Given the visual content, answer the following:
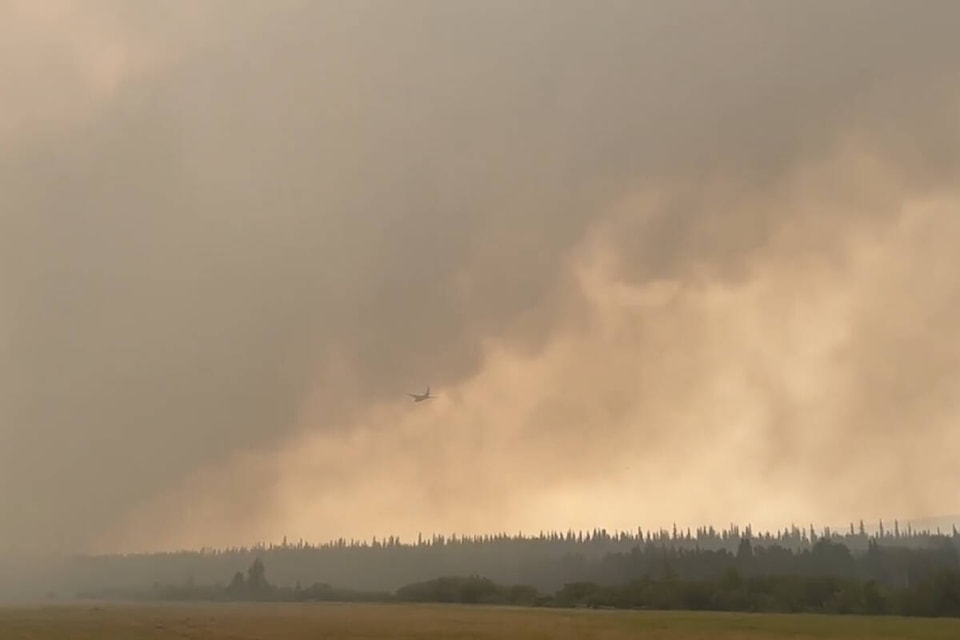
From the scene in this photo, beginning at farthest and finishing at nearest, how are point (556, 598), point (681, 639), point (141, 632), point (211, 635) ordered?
point (556, 598), point (141, 632), point (211, 635), point (681, 639)

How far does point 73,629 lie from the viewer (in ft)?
332

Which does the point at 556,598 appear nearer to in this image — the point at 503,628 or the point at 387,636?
the point at 503,628

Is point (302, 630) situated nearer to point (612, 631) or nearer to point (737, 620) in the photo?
point (612, 631)

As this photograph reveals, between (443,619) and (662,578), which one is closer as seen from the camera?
(443,619)

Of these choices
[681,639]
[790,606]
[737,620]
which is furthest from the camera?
[790,606]

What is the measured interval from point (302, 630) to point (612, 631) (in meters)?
33.0

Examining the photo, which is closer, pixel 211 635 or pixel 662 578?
pixel 211 635

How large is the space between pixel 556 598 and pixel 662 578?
23.0 metres

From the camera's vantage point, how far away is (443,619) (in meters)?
119

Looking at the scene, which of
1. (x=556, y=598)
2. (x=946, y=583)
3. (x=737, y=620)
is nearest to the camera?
(x=737, y=620)

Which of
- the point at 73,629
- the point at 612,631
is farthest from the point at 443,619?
the point at 73,629

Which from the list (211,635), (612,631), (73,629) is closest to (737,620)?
(612,631)

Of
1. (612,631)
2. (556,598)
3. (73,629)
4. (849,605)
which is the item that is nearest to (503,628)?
(612,631)

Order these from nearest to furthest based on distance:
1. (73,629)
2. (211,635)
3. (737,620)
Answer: (211,635) → (73,629) → (737,620)
